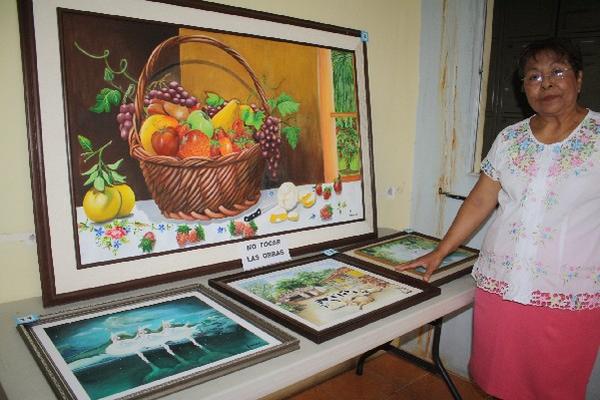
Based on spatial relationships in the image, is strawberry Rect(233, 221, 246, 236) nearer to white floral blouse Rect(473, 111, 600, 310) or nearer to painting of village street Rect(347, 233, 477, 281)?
painting of village street Rect(347, 233, 477, 281)

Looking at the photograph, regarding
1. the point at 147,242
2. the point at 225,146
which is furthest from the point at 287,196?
the point at 147,242

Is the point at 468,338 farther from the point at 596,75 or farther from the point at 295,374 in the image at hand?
the point at 295,374

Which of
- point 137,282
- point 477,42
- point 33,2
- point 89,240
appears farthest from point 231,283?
point 477,42

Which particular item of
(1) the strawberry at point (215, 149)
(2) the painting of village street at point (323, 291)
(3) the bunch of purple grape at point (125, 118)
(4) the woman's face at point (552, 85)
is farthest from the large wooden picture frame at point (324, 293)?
(4) the woman's face at point (552, 85)

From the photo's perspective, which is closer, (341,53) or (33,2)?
(33,2)

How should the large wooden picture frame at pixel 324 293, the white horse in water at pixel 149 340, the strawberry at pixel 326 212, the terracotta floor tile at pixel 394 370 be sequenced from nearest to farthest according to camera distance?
the white horse in water at pixel 149 340 → the large wooden picture frame at pixel 324 293 → the strawberry at pixel 326 212 → the terracotta floor tile at pixel 394 370

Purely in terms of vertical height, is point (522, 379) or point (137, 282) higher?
point (137, 282)

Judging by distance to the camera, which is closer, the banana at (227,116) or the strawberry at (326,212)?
the banana at (227,116)

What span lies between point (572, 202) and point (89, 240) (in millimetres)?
1253

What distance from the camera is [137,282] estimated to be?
113 cm

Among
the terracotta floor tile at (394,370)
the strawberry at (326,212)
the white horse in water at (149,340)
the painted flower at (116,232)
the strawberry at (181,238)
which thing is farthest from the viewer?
the terracotta floor tile at (394,370)

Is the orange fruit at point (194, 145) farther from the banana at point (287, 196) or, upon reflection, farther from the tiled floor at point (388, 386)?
the tiled floor at point (388, 386)

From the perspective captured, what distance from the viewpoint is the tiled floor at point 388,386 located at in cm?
196

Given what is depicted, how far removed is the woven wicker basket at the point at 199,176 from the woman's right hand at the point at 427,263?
0.52 metres
